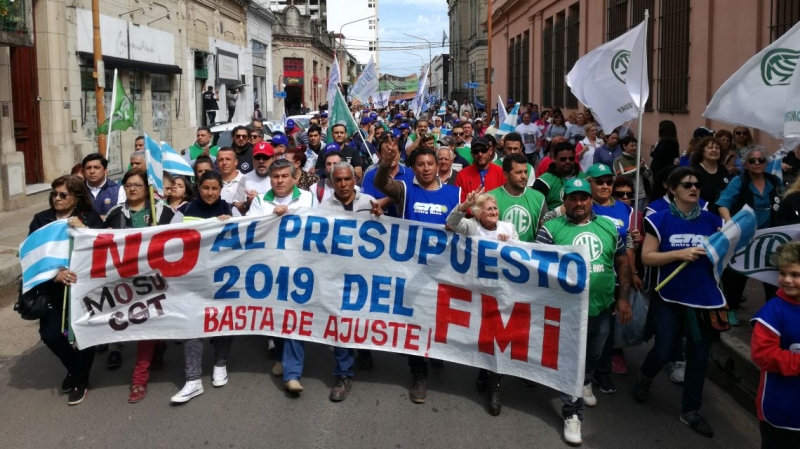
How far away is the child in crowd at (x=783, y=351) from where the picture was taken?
3520 millimetres

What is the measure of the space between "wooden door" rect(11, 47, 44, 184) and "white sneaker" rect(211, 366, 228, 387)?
1185 cm

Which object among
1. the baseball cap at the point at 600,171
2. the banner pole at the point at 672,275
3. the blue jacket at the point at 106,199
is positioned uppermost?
the baseball cap at the point at 600,171

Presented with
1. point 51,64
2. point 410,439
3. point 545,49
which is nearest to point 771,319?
point 410,439

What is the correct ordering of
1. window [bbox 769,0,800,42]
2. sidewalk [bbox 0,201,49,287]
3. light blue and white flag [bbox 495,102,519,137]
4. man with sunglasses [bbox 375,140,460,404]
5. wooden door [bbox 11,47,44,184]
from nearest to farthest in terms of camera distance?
man with sunglasses [bbox 375,140,460,404] < sidewalk [bbox 0,201,49,287] < window [bbox 769,0,800,42] < light blue and white flag [bbox 495,102,519,137] < wooden door [bbox 11,47,44,184]

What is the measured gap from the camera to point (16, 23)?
1296cm

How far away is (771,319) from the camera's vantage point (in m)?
3.59

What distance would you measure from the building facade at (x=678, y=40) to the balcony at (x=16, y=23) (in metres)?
12.2

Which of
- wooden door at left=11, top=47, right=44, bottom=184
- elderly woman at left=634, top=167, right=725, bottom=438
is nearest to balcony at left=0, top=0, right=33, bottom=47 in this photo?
wooden door at left=11, top=47, right=44, bottom=184

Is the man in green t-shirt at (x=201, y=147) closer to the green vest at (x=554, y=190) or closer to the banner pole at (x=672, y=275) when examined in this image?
the green vest at (x=554, y=190)

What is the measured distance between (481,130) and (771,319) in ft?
47.3

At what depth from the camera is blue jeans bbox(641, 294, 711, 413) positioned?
4.77 metres

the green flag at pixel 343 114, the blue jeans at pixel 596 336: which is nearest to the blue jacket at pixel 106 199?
the green flag at pixel 343 114

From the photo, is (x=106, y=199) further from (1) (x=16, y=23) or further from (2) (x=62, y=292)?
(1) (x=16, y=23)

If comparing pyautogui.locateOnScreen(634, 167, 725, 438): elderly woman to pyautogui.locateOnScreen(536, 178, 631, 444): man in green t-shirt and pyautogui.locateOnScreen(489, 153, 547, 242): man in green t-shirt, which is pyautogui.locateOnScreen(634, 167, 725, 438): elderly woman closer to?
pyautogui.locateOnScreen(536, 178, 631, 444): man in green t-shirt
